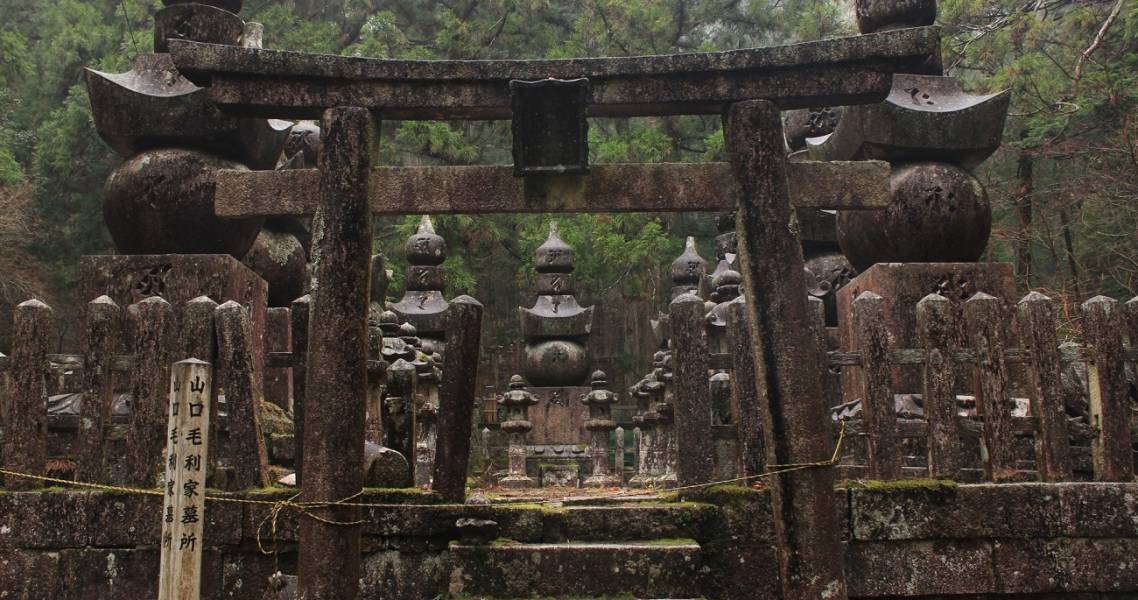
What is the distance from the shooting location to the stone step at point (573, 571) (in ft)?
15.9

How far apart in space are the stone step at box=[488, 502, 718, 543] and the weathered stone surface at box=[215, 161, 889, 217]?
5.42 ft

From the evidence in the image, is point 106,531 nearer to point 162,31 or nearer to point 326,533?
point 326,533

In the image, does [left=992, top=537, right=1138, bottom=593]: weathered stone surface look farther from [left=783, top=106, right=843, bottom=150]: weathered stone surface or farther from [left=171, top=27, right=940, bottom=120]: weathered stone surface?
[left=783, top=106, right=843, bottom=150]: weathered stone surface

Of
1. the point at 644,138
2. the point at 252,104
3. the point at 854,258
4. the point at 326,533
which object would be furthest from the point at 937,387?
the point at 644,138

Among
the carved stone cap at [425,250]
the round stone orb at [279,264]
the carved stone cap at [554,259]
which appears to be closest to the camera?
the round stone orb at [279,264]

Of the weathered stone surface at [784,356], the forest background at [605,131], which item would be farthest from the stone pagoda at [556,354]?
the weathered stone surface at [784,356]

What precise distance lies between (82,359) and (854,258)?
18.8 ft

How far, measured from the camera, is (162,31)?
7.39m

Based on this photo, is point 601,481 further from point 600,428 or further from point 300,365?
point 300,365

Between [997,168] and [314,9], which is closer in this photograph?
[997,168]

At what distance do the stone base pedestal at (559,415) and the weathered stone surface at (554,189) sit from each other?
10.1 meters

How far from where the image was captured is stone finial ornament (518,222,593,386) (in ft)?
49.9

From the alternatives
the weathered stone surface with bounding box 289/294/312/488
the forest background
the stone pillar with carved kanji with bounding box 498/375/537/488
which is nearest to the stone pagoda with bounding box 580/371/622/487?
the stone pillar with carved kanji with bounding box 498/375/537/488

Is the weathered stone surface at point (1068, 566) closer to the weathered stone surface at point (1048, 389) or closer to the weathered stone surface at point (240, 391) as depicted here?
the weathered stone surface at point (1048, 389)
